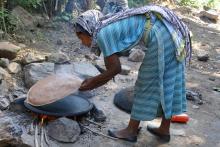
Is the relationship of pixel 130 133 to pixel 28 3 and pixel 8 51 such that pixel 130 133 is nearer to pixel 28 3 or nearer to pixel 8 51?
pixel 8 51

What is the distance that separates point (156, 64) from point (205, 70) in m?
3.68

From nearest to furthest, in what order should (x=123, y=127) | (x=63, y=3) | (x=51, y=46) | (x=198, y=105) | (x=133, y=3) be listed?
(x=123, y=127) → (x=198, y=105) → (x=51, y=46) → (x=63, y=3) → (x=133, y=3)

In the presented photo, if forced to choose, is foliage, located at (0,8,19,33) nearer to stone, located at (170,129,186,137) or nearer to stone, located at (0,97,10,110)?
stone, located at (0,97,10,110)

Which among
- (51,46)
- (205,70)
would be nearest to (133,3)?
(205,70)

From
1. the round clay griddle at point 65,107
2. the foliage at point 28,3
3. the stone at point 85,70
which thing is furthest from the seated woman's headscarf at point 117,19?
the foliage at point 28,3

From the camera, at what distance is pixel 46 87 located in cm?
369

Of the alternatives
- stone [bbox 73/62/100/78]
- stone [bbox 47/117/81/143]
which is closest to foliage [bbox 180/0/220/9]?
stone [bbox 73/62/100/78]

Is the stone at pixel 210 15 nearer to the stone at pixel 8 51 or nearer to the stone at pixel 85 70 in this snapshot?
the stone at pixel 85 70

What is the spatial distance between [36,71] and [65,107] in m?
1.05

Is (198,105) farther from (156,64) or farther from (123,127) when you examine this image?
(156,64)

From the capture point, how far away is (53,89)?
3.63 meters

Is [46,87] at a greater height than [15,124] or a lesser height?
greater

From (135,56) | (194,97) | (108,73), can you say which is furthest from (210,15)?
(108,73)

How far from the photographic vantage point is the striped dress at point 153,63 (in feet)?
11.1
